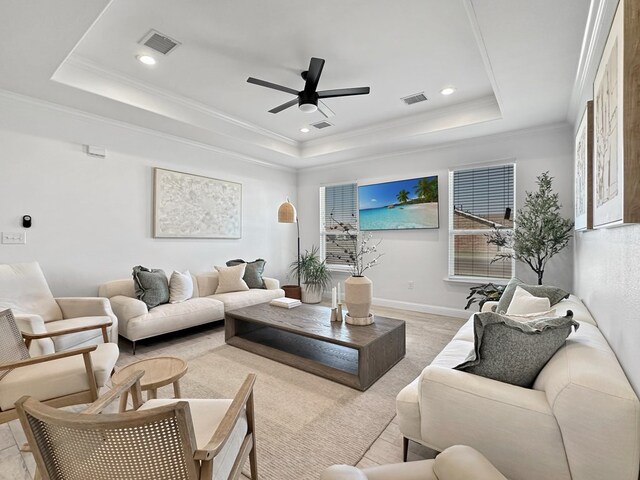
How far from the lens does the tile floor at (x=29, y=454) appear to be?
1.63 meters

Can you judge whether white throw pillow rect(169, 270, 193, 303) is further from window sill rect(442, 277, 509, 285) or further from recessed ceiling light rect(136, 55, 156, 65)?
window sill rect(442, 277, 509, 285)

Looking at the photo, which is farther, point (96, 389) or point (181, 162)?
point (181, 162)

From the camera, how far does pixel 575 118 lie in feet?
11.4

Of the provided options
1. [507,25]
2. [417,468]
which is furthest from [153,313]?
[507,25]

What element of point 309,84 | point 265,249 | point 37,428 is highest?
point 309,84

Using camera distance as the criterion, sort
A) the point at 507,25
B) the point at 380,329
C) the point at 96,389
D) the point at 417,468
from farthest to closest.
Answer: the point at 380,329 → the point at 507,25 → the point at 96,389 → the point at 417,468

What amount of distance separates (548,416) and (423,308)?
12.8 ft

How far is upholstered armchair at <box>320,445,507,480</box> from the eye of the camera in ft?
3.29

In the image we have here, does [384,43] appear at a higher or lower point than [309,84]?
higher

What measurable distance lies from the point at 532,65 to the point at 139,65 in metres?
3.71

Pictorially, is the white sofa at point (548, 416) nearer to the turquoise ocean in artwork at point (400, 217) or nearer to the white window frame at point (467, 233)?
the white window frame at point (467, 233)

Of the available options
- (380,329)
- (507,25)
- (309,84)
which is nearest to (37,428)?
(380,329)

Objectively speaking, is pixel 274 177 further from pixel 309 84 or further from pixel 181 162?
pixel 309 84

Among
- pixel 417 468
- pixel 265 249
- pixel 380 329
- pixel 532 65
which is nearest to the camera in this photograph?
pixel 417 468
